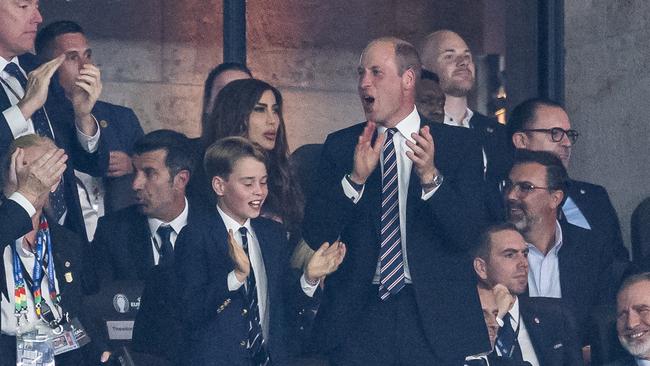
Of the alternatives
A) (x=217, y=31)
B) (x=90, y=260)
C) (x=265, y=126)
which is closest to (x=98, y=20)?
(x=217, y=31)

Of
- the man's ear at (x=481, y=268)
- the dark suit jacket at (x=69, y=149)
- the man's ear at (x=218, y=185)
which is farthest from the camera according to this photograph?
the man's ear at (x=481, y=268)

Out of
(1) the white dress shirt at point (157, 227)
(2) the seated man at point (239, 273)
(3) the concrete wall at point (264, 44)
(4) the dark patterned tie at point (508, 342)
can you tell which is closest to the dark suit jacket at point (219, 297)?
(2) the seated man at point (239, 273)

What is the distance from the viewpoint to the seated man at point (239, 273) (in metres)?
6.58

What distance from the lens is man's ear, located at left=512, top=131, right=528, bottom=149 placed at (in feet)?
27.9

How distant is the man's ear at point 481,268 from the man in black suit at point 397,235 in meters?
1.08

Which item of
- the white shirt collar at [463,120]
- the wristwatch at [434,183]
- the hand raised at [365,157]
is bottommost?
the wristwatch at [434,183]

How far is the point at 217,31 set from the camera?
9.12 meters

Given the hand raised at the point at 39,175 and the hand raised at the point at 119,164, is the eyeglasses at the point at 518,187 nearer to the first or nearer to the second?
the hand raised at the point at 119,164

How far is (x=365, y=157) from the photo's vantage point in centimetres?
631

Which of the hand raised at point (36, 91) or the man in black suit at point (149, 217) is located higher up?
the hand raised at point (36, 91)

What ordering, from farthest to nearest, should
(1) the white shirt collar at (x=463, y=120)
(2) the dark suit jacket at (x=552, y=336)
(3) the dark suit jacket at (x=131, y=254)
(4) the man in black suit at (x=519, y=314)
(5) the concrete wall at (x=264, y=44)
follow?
(5) the concrete wall at (x=264, y=44) < (1) the white shirt collar at (x=463, y=120) < (2) the dark suit jacket at (x=552, y=336) < (4) the man in black suit at (x=519, y=314) < (3) the dark suit jacket at (x=131, y=254)

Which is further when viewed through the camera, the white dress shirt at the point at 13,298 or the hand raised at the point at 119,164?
the hand raised at the point at 119,164

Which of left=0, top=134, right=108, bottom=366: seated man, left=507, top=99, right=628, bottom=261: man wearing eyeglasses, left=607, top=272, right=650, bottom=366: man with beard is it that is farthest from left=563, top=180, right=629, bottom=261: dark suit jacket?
left=0, top=134, right=108, bottom=366: seated man

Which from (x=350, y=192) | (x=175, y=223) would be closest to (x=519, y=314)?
(x=350, y=192)
